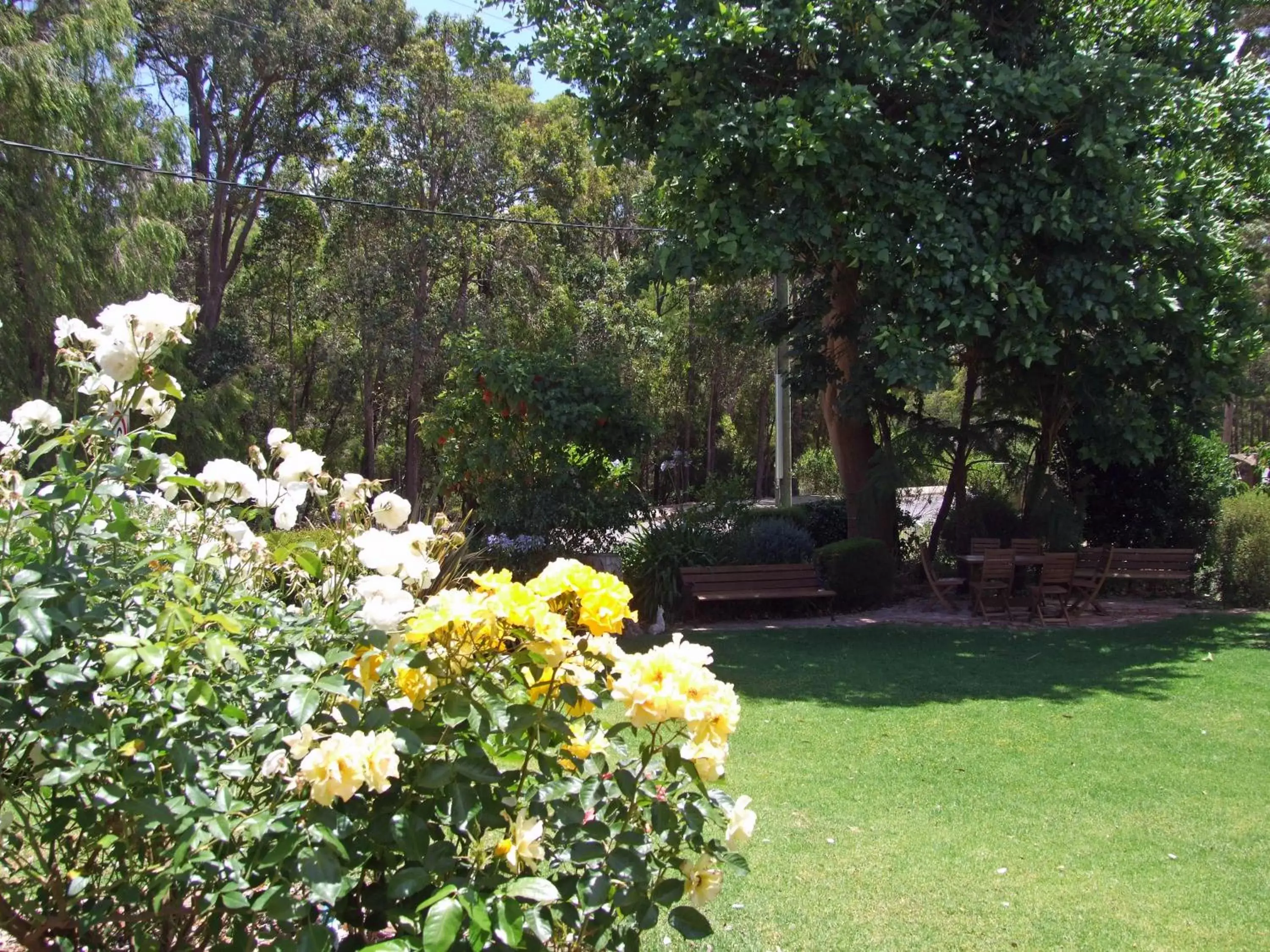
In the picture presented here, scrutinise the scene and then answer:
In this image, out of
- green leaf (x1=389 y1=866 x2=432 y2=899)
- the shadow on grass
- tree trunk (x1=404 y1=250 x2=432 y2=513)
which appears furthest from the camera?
tree trunk (x1=404 y1=250 x2=432 y2=513)

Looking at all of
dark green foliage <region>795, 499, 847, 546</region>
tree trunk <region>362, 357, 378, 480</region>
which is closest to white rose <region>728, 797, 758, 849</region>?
dark green foliage <region>795, 499, 847, 546</region>

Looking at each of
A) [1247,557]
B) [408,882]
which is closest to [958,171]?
[1247,557]

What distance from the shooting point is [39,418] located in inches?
110

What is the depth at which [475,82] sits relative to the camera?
969 inches

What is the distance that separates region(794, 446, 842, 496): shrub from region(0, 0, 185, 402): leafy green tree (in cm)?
2123

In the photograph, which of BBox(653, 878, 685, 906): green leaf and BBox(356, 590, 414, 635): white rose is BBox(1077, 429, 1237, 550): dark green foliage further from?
BBox(356, 590, 414, 635): white rose

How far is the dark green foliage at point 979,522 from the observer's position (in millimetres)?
Result: 15078

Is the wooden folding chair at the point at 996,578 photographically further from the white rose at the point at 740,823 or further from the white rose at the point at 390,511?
the white rose at the point at 390,511

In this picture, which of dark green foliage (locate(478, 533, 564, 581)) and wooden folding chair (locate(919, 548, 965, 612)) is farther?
wooden folding chair (locate(919, 548, 965, 612))

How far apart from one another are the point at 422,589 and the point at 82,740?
913 mm

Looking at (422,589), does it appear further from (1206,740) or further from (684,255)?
(684,255)

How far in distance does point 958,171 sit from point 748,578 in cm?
505

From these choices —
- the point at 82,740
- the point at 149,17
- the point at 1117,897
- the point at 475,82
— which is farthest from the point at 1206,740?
the point at 149,17

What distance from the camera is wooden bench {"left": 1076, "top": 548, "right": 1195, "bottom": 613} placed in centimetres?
1297
